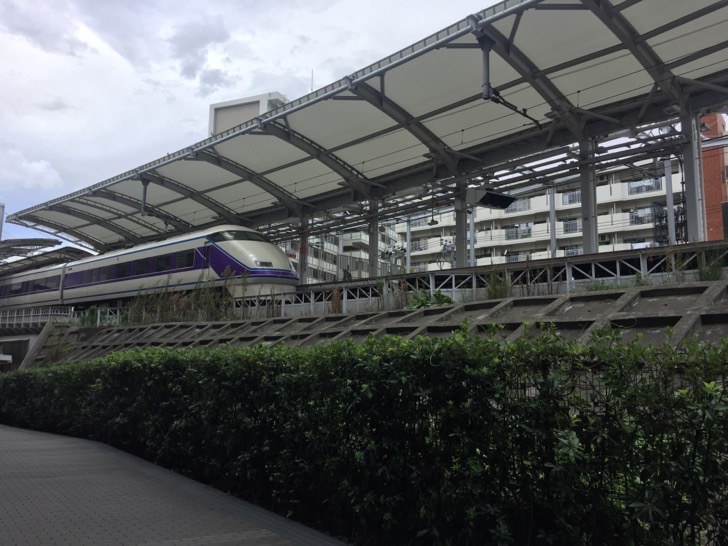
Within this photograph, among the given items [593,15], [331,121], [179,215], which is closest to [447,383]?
[593,15]

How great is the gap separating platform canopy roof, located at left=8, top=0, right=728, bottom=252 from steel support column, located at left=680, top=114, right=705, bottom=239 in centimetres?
38

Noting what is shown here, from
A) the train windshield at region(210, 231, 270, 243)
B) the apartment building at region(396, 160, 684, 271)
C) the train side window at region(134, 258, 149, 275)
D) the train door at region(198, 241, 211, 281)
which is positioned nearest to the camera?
the train door at region(198, 241, 211, 281)

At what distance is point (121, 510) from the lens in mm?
5980

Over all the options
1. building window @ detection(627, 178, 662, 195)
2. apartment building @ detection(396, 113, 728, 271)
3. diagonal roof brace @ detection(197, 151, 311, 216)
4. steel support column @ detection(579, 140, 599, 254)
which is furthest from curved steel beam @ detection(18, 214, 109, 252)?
building window @ detection(627, 178, 662, 195)

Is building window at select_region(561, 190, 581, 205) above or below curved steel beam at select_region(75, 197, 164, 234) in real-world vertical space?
above

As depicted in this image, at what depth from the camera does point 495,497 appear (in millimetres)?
3994

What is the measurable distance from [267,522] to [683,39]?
45.9 ft

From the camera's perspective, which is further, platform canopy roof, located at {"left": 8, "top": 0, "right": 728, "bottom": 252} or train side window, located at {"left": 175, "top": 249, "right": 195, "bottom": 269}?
train side window, located at {"left": 175, "top": 249, "right": 195, "bottom": 269}

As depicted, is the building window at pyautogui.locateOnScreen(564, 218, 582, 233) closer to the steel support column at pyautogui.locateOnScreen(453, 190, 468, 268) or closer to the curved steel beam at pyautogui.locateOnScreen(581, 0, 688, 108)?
the steel support column at pyautogui.locateOnScreen(453, 190, 468, 268)

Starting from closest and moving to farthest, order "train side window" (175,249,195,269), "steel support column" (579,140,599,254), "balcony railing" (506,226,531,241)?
1. "steel support column" (579,140,599,254)
2. "train side window" (175,249,195,269)
3. "balcony railing" (506,226,531,241)

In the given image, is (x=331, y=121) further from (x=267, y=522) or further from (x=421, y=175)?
(x=267, y=522)

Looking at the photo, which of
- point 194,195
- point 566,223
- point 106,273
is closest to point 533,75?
point 194,195

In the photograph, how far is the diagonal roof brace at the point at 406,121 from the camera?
54.1 ft

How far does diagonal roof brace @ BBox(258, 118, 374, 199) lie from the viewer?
19.3 m
